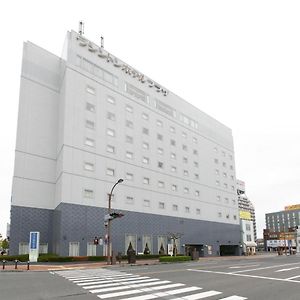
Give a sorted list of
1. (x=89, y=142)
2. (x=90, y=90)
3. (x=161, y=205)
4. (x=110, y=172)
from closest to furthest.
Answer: (x=89, y=142) < (x=110, y=172) < (x=90, y=90) < (x=161, y=205)

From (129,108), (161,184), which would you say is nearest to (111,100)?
(129,108)

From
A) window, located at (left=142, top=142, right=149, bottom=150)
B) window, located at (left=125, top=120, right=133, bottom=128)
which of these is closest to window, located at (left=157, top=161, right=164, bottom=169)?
window, located at (left=142, top=142, right=149, bottom=150)

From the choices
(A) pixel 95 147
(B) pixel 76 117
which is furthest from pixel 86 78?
(A) pixel 95 147

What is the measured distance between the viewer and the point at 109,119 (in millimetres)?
48250

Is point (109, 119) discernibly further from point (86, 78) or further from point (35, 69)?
point (35, 69)

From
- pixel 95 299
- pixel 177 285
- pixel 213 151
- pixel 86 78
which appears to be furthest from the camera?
pixel 213 151

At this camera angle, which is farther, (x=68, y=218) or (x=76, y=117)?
(x=76, y=117)

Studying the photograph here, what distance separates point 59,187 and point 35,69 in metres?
17.5

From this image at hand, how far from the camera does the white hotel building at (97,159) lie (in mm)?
41344

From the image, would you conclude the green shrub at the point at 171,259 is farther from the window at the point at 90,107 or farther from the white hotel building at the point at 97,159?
the window at the point at 90,107

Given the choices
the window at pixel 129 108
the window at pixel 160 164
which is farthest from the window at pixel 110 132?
the window at pixel 160 164

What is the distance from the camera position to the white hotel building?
41344 millimetres

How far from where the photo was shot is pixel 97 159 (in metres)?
44.8

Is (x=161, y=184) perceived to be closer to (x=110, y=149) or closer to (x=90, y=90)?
(x=110, y=149)
